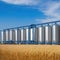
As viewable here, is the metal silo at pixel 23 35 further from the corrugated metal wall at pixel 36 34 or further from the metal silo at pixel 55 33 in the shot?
the metal silo at pixel 55 33

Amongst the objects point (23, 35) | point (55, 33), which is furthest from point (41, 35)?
point (23, 35)

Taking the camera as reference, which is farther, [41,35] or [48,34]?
[41,35]

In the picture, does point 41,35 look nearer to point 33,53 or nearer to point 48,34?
point 48,34

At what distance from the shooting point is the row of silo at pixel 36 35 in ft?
19.6

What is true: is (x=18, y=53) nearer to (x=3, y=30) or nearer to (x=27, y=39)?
(x=27, y=39)

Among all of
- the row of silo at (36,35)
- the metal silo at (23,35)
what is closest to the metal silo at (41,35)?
the row of silo at (36,35)

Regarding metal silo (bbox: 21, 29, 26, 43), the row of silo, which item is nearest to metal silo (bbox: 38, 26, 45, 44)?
the row of silo

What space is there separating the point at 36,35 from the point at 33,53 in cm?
161

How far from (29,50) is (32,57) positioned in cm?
34

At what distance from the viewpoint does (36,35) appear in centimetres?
734

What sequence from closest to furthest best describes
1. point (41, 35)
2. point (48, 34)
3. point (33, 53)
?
point (33, 53) < point (48, 34) < point (41, 35)

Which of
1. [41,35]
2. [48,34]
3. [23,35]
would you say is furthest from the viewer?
[23,35]

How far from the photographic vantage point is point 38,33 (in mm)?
7145

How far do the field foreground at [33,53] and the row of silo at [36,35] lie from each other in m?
0.52
